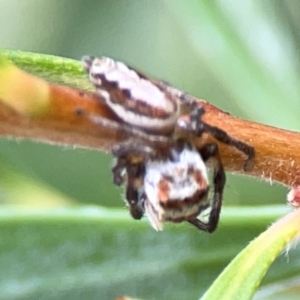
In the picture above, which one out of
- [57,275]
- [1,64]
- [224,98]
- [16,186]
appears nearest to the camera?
[1,64]

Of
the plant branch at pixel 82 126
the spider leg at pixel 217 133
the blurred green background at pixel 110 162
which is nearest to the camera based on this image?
the plant branch at pixel 82 126

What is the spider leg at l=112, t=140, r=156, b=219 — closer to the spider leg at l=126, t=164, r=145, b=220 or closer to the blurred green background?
the spider leg at l=126, t=164, r=145, b=220

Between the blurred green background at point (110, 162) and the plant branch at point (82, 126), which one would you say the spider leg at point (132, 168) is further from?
the blurred green background at point (110, 162)

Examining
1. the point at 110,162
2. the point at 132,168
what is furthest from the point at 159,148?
the point at 110,162

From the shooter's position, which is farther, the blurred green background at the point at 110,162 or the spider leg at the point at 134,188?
the blurred green background at the point at 110,162

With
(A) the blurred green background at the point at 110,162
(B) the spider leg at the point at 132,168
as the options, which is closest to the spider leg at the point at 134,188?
(B) the spider leg at the point at 132,168

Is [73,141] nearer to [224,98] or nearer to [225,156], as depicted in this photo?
[225,156]

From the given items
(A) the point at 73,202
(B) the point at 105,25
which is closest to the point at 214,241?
(A) the point at 73,202
